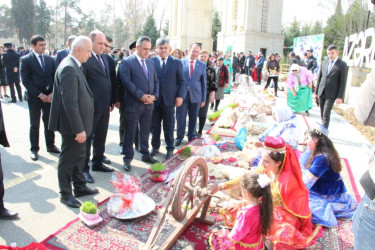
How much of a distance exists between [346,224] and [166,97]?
11.0ft

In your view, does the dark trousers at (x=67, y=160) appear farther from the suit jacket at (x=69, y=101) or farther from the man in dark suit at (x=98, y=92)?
the man in dark suit at (x=98, y=92)

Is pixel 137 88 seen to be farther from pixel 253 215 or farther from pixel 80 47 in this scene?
pixel 253 215

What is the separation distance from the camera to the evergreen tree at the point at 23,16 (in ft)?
164

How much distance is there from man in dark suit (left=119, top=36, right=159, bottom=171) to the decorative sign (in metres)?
7.54

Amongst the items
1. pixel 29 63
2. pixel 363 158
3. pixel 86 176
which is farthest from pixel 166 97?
pixel 363 158

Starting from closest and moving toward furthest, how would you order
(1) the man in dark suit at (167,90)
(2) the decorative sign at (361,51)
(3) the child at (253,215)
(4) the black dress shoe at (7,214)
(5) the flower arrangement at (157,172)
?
1. (3) the child at (253,215)
2. (4) the black dress shoe at (7,214)
3. (5) the flower arrangement at (157,172)
4. (1) the man in dark suit at (167,90)
5. (2) the decorative sign at (361,51)

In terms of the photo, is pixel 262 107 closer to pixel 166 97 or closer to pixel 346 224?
pixel 166 97

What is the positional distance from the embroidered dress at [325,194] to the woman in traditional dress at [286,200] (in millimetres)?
532

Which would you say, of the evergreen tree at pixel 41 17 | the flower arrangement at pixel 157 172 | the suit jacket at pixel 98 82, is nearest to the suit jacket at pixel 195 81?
the suit jacket at pixel 98 82

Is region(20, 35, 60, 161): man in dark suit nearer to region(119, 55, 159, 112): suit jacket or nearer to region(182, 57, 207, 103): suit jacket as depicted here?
region(119, 55, 159, 112): suit jacket

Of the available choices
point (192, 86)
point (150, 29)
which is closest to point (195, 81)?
point (192, 86)

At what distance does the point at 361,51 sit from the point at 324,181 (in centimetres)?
854

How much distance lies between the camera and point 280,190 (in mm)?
2863

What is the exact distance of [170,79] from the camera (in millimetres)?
5266
